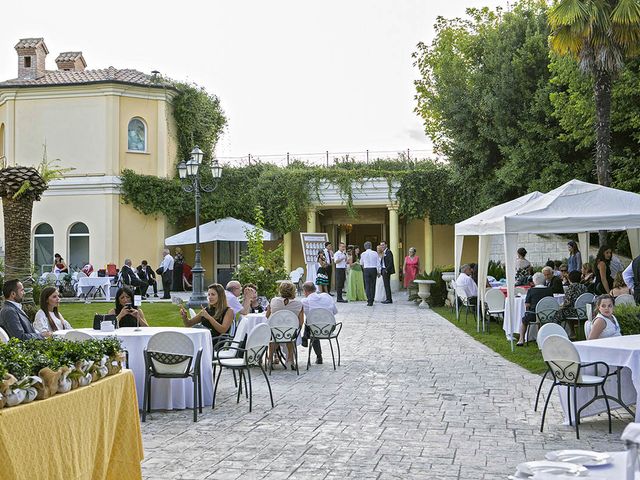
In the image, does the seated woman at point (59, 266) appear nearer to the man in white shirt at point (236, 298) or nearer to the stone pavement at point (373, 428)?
the man in white shirt at point (236, 298)

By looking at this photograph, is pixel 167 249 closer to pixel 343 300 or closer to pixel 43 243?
pixel 43 243

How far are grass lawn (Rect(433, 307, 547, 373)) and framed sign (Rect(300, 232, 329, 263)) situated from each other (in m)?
6.35

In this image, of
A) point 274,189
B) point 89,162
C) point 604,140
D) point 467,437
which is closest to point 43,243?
point 89,162

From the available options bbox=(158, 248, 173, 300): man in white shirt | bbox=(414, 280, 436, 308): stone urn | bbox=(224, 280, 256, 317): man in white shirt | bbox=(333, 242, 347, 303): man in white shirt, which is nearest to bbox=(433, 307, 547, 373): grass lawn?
bbox=(414, 280, 436, 308): stone urn

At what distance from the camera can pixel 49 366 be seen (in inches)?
164

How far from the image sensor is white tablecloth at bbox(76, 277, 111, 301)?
849 inches

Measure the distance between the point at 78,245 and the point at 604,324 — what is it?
841 inches

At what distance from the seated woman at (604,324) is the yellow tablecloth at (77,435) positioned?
4964mm

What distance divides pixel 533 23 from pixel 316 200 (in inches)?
369

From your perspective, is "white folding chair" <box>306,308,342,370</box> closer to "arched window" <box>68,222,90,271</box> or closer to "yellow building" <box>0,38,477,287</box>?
"yellow building" <box>0,38,477,287</box>

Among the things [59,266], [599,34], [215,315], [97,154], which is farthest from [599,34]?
[97,154]

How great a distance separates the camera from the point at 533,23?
21672 millimetres

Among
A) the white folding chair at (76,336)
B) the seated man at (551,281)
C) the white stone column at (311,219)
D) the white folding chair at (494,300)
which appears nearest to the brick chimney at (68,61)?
the white stone column at (311,219)

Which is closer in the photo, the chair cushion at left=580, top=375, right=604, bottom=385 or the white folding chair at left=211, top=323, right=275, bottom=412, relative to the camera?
the chair cushion at left=580, top=375, right=604, bottom=385
